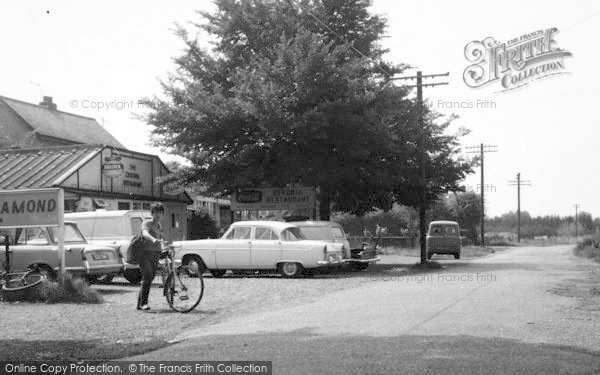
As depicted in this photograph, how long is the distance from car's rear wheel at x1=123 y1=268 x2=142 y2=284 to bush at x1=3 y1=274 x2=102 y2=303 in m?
4.39

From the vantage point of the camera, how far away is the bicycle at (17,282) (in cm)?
1400

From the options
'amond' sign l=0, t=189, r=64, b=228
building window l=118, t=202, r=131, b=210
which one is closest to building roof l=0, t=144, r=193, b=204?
building window l=118, t=202, r=131, b=210

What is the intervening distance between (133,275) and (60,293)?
483 centimetres

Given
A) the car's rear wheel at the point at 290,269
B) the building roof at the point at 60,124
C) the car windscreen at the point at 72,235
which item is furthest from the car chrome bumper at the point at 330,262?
the building roof at the point at 60,124

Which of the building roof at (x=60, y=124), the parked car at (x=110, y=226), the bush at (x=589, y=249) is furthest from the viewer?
the building roof at (x=60, y=124)

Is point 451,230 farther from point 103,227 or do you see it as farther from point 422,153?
point 103,227

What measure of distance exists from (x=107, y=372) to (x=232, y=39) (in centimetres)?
2541

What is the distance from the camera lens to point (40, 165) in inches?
1155

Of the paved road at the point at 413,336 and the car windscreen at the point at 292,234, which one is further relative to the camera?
the car windscreen at the point at 292,234

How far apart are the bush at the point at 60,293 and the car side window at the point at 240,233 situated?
735cm

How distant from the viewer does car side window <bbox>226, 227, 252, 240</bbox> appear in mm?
20984

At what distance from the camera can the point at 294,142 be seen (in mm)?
26953

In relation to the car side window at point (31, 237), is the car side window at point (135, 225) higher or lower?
higher

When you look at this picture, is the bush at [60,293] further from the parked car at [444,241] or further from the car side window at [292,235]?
the parked car at [444,241]
